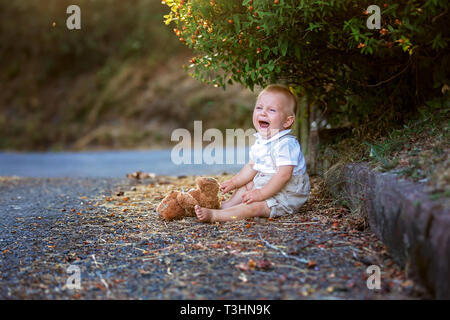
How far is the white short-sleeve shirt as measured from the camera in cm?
336

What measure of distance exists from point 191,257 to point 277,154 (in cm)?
116

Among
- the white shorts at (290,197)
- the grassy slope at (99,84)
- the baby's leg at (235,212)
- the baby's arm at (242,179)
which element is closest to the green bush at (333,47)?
the baby's arm at (242,179)

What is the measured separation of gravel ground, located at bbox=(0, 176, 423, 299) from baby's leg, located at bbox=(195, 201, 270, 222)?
0.09 m

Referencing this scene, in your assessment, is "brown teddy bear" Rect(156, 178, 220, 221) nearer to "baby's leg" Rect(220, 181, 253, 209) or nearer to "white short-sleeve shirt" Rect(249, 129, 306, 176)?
"baby's leg" Rect(220, 181, 253, 209)

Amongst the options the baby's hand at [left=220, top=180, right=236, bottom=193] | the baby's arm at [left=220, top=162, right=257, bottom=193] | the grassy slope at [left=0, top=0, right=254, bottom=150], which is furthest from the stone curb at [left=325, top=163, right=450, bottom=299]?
the grassy slope at [left=0, top=0, right=254, bottom=150]

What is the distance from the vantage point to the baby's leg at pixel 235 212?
3205 millimetres

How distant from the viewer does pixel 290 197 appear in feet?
11.2

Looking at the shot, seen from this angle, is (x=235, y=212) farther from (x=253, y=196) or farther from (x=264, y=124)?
(x=264, y=124)

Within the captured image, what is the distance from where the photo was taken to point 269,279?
2248 mm

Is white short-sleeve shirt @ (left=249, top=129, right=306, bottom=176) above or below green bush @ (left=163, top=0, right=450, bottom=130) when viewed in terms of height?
below

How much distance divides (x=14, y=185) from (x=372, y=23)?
482cm

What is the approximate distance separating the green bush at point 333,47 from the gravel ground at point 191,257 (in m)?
1.03
